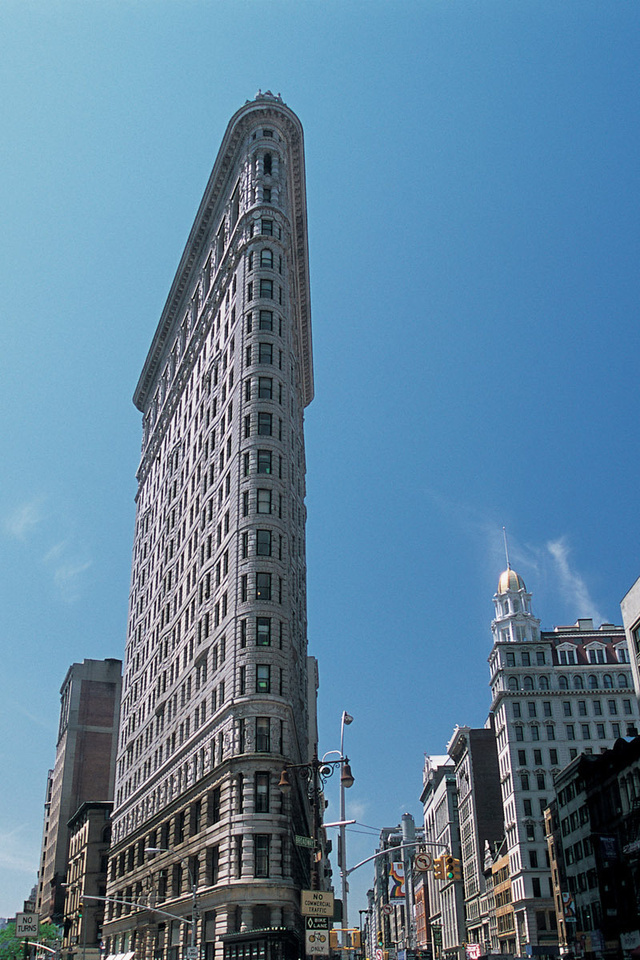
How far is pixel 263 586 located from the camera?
6159cm

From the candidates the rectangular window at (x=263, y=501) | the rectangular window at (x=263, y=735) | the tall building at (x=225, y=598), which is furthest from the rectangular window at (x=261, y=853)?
the rectangular window at (x=263, y=501)

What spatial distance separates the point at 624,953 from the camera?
70125mm

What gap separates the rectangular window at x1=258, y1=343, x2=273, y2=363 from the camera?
7062cm

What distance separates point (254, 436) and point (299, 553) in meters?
27.8

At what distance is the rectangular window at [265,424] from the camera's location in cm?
6738

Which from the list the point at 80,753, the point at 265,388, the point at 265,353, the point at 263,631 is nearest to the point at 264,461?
the point at 265,388

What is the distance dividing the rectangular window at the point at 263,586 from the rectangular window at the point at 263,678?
4675 millimetres

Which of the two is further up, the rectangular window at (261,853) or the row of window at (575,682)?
the row of window at (575,682)

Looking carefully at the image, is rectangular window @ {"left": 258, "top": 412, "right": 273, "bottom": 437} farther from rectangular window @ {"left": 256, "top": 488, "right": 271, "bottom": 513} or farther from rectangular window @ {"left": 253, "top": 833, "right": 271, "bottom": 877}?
rectangular window @ {"left": 253, "top": 833, "right": 271, "bottom": 877}

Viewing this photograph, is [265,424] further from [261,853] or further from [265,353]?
[261,853]

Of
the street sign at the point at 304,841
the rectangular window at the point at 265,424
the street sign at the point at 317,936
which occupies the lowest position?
the street sign at the point at 317,936

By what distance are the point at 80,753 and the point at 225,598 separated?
100 metres

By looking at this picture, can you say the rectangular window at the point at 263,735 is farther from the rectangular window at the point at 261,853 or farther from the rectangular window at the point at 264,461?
the rectangular window at the point at 264,461

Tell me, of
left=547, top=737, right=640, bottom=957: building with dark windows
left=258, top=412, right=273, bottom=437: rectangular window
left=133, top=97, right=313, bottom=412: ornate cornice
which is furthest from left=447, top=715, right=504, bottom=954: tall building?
left=258, top=412, right=273, bottom=437: rectangular window
